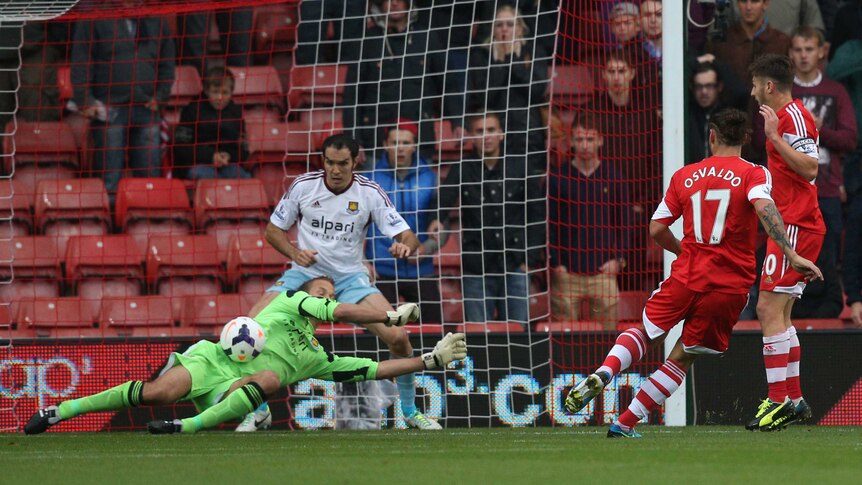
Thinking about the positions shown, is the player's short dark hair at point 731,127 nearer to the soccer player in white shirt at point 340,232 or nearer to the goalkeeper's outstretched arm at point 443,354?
the goalkeeper's outstretched arm at point 443,354

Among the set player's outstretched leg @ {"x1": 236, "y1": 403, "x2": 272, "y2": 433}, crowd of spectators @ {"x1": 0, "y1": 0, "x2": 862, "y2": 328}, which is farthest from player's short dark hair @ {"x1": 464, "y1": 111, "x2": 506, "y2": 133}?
player's outstretched leg @ {"x1": 236, "y1": 403, "x2": 272, "y2": 433}

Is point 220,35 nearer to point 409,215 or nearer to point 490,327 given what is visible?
point 409,215

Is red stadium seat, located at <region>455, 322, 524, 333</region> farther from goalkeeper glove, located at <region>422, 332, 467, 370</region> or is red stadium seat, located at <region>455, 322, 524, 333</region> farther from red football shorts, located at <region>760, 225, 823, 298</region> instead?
red football shorts, located at <region>760, 225, 823, 298</region>

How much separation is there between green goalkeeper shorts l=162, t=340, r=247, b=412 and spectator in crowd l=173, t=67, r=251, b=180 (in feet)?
12.1

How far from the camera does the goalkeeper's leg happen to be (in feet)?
28.0

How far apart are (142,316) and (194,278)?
1.90 feet

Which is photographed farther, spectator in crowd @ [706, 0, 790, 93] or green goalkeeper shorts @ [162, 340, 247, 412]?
spectator in crowd @ [706, 0, 790, 93]

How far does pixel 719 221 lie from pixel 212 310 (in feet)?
18.1

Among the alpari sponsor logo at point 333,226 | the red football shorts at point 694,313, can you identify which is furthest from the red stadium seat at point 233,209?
the red football shorts at point 694,313

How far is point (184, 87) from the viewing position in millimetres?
13508

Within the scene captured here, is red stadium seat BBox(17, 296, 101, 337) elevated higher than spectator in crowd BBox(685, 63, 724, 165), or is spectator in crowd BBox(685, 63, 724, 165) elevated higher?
spectator in crowd BBox(685, 63, 724, 165)

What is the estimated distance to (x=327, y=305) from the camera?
8.64 metres

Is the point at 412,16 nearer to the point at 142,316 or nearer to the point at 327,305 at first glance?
the point at 142,316

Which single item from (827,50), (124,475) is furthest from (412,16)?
(124,475)
